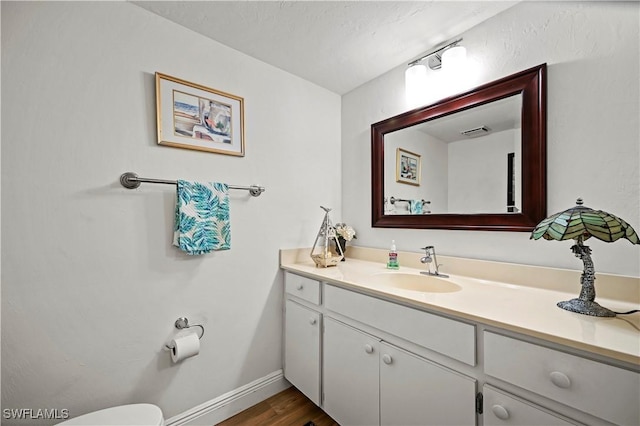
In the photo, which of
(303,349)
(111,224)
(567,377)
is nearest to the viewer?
(567,377)

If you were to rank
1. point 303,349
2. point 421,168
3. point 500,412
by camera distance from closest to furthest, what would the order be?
1. point 500,412
2. point 303,349
3. point 421,168

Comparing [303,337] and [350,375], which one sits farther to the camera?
[303,337]

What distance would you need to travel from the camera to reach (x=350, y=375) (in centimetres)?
130

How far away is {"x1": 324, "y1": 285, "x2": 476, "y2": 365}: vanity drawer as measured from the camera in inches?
35.4

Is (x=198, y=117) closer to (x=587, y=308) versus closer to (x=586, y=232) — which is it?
(x=586, y=232)

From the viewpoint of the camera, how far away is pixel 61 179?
1.11 metres

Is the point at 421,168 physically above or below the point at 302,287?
above

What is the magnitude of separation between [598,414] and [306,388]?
1315 mm

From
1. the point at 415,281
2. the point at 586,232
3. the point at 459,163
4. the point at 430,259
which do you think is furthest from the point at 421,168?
the point at 586,232

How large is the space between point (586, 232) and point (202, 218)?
156 cm

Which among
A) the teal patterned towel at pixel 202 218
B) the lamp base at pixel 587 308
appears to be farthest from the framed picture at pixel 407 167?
the teal patterned towel at pixel 202 218

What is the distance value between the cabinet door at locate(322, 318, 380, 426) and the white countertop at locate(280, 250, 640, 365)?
0.83 feet

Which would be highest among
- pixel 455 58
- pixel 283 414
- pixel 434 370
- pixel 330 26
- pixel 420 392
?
pixel 330 26

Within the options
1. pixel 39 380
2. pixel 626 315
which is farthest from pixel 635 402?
pixel 39 380
